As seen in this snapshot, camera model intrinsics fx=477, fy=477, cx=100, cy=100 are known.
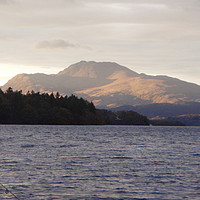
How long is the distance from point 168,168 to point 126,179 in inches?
474

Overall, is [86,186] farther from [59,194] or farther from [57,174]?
[57,174]

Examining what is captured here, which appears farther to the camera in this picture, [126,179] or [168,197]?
[126,179]

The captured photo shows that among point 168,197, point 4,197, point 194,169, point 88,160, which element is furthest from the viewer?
point 88,160

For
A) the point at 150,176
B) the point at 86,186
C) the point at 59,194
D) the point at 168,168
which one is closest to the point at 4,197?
the point at 59,194

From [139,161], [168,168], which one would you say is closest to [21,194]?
[168,168]

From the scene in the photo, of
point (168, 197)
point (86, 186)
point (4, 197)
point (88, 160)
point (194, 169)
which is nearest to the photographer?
point (4, 197)

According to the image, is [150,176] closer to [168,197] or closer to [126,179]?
[126,179]

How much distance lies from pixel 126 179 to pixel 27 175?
9865 mm

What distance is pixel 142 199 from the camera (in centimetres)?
3675

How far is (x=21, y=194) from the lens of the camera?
3731cm

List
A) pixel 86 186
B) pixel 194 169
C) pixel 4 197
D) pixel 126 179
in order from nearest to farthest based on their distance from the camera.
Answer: pixel 4 197 → pixel 86 186 → pixel 126 179 → pixel 194 169

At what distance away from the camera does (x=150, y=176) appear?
162 feet

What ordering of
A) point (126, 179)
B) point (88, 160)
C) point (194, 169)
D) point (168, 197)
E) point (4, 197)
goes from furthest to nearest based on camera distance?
point (88, 160)
point (194, 169)
point (126, 179)
point (168, 197)
point (4, 197)

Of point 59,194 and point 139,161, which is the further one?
point 139,161
